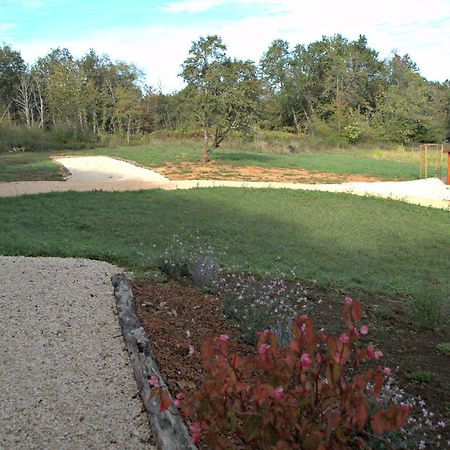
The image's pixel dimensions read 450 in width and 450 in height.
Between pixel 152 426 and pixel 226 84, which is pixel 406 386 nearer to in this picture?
pixel 152 426

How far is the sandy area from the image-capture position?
16.1 meters

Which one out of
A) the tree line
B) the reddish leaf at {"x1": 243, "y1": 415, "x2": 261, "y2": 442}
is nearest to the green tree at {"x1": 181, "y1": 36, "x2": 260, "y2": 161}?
the tree line

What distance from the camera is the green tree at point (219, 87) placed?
23.1m

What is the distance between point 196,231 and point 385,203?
22.5 feet

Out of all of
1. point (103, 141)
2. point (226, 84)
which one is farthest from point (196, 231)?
point (103, 141)

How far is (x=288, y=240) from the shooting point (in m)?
9.99

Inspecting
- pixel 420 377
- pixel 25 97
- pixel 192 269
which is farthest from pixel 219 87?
pixel 25 97

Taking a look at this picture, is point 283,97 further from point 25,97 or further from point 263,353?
point 263,353

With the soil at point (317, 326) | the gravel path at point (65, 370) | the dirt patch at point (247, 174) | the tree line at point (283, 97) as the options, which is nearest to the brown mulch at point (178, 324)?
the soil at point (317, 326)

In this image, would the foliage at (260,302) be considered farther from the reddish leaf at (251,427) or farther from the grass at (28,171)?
the grass at (28,171)

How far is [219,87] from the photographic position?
23266 mm

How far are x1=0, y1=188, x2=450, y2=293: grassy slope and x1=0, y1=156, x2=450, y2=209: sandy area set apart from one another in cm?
204

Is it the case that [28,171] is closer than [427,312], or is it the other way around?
[427,312]

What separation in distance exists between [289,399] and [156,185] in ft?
51.1
